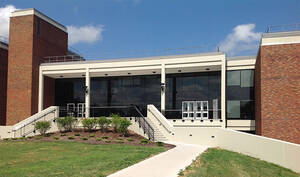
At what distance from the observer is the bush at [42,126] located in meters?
23.8

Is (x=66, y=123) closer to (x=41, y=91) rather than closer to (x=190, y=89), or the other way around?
(x=41, y=91)

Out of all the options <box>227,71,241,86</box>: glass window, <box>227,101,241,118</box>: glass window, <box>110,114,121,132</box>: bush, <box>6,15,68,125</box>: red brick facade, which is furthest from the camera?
<box>6,15,68,125</box>: red brick facade

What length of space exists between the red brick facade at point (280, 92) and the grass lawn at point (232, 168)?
4.70m

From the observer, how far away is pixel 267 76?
750 inches

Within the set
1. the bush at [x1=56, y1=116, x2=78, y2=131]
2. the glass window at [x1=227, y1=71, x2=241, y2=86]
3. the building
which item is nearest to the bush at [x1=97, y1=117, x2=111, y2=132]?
the bush at [x1=56, y1=116, x2=78, y2=131]

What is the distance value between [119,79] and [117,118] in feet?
29.6

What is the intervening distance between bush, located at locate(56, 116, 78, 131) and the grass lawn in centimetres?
1471

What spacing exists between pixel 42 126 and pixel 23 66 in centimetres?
874

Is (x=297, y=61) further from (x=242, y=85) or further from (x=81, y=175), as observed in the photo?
(x=81, y=175)

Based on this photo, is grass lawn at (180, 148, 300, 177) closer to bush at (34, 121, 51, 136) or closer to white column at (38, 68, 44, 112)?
bush at (34, 121, 51, 136)

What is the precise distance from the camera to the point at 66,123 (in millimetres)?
24672

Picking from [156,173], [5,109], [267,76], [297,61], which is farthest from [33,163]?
[5,109]

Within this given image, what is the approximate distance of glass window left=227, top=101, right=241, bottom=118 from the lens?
1035 inches

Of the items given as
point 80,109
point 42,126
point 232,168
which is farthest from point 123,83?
point 232,168
